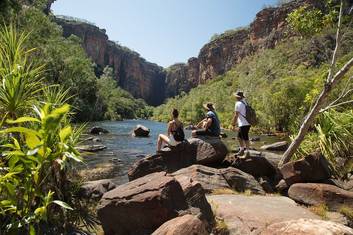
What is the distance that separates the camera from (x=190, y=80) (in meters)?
195

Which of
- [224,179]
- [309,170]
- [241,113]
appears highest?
[241,113]

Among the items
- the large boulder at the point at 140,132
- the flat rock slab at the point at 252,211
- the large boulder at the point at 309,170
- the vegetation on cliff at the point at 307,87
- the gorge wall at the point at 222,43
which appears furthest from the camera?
the gorge wall at the point at 222,43

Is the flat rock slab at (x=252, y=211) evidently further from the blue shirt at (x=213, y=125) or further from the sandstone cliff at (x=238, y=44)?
the sandstone cliff at (x=238, y=44)

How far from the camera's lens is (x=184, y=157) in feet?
34.4

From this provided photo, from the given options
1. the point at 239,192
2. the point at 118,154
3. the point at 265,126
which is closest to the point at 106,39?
the point at 265,126

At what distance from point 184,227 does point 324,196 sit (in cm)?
395

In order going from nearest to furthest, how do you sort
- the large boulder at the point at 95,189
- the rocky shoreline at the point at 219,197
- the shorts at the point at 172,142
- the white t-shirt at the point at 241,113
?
the rocky shoreline at the point at 219,197
the large boulder at the point at 95,189
the white t-shirt at the point at 241,113
the shorts at the point at 172,142

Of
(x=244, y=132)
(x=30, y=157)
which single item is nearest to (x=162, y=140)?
(x=244, y=132)

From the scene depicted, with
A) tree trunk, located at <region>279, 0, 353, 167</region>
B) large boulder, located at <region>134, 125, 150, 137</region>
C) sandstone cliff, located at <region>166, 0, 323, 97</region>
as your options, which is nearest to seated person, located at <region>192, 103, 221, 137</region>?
tree trunk, located at <region>279, 0, 353, 167</region>

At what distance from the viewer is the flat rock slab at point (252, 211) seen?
6020mm

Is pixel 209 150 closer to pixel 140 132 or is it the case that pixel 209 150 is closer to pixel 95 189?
pixel 95 189

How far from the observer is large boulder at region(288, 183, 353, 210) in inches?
292

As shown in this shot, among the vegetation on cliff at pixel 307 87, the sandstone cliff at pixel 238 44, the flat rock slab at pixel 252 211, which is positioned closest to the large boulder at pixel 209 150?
the flat rock slab at pixel 252 211

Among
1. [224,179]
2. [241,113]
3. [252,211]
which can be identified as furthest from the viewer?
[241,113]
